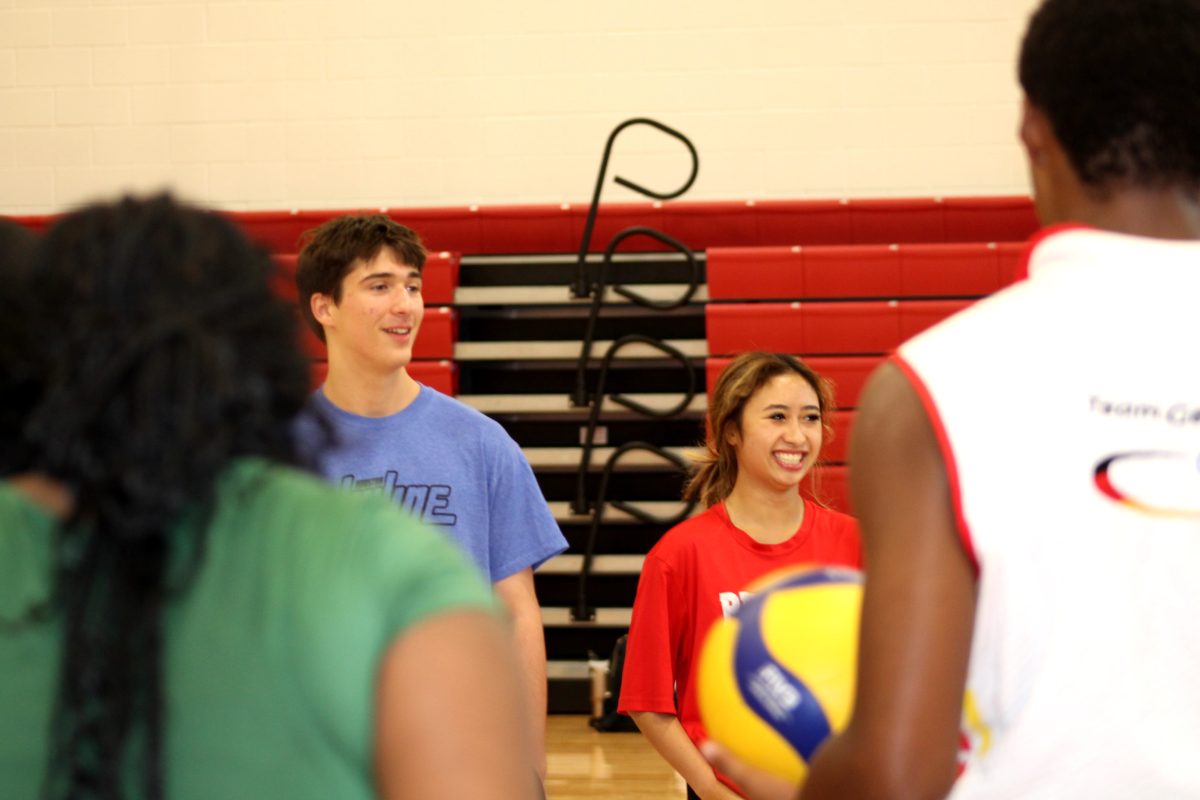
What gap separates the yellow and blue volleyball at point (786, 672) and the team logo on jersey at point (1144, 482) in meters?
0.39

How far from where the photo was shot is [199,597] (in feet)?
3.15

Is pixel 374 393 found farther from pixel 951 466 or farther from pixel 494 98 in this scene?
pixel 494 98

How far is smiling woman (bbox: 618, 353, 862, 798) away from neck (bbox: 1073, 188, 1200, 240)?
190cm

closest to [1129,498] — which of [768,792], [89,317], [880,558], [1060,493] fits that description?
[1060,493]

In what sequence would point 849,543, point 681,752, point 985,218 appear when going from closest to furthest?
point 681,752 < point 849,543 < point 985,218

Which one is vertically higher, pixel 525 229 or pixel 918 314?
pixel 525 229

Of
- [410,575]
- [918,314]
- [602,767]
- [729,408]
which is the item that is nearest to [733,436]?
[729,408]

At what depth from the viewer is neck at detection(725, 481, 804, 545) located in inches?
128

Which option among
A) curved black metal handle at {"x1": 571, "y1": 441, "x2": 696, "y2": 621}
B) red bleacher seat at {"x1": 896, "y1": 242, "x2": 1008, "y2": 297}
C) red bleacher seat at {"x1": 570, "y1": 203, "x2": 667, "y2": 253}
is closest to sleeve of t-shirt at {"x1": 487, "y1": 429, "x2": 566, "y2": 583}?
curved black metal handle at {"x1": 571, "y1": 441, "x2": 696, "y2": 621}

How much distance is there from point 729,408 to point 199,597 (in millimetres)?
2560

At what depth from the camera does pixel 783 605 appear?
169 cm

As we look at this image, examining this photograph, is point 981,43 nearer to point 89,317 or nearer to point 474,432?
point 474,432

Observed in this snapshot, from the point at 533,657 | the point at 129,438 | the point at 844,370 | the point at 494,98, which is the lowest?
the point at 533,657

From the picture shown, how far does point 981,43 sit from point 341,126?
11.8 feet
